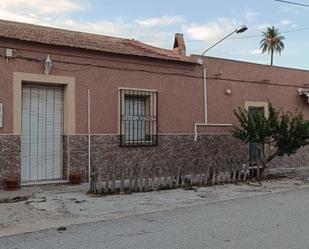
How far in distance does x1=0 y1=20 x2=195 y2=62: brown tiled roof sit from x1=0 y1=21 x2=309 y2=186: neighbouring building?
0.05m

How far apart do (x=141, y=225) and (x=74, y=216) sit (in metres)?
1.53

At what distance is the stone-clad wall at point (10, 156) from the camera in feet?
40.4

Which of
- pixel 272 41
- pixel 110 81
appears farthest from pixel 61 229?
pixel 272 41

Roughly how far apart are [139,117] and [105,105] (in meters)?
1.38

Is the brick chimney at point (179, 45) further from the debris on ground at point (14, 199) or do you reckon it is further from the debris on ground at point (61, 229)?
the debris on ground at point (61, 229)

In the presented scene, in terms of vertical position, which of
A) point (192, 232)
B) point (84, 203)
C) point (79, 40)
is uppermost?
point (79, 40)

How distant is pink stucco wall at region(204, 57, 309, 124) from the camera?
55.8ft

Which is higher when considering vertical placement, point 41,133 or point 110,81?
point 110,81

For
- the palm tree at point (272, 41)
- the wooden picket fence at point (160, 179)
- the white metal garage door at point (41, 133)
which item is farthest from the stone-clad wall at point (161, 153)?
the palm tree at point (272, 41)

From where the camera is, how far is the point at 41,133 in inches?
527

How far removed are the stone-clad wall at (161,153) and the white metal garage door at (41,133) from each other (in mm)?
521

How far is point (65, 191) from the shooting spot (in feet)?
39.9

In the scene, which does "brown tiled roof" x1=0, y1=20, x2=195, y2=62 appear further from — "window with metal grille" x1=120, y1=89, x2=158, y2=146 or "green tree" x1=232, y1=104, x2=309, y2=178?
"green tree" x1=232, y1=104, x2=309, y2=178

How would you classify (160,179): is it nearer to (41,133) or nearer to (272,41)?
(41,133)
